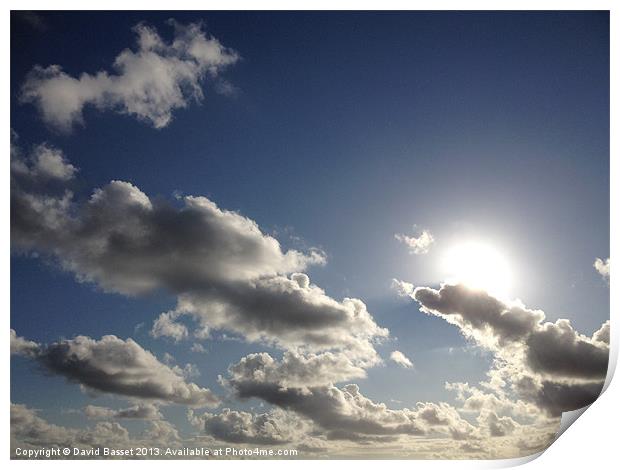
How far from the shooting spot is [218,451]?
15172 mm

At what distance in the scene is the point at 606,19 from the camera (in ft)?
51.4

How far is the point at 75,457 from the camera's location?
15.2 meters
